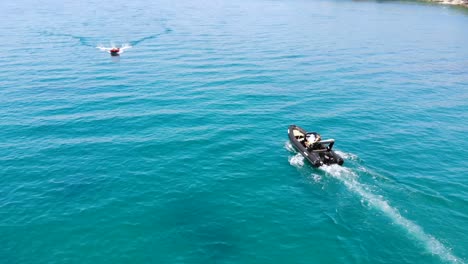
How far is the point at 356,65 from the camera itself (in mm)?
93500

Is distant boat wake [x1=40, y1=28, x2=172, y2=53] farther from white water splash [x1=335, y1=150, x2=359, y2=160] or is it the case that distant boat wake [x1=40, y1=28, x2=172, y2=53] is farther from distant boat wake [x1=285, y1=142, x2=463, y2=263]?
white water splash [x1=335, y1=150, x2=359, y2=160]

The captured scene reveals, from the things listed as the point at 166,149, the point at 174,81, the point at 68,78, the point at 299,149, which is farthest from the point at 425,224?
the point at 68,78

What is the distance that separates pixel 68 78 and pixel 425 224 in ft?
241

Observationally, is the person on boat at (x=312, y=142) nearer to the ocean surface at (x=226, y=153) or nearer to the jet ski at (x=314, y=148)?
the jet ski at (x=314, y=148)

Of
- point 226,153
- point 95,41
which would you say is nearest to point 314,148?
point 226,153

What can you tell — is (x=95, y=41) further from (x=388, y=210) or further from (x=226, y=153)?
(x=388, y=210)

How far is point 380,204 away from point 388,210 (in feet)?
3.69

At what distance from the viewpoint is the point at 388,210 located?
38719mm

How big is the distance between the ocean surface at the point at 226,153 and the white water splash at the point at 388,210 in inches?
7.1

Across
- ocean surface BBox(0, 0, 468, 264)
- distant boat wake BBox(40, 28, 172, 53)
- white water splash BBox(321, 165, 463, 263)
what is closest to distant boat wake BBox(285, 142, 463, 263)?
white water splash BBox(321, 165, 463, 263)

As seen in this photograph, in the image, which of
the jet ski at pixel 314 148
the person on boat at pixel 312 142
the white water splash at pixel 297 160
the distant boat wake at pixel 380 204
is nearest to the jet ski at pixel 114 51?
the jet ski at pixel 314 148

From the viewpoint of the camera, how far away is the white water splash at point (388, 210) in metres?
33.6

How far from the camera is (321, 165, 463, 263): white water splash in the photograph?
33562mm

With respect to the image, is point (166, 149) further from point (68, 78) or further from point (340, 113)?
point (68, 78)
